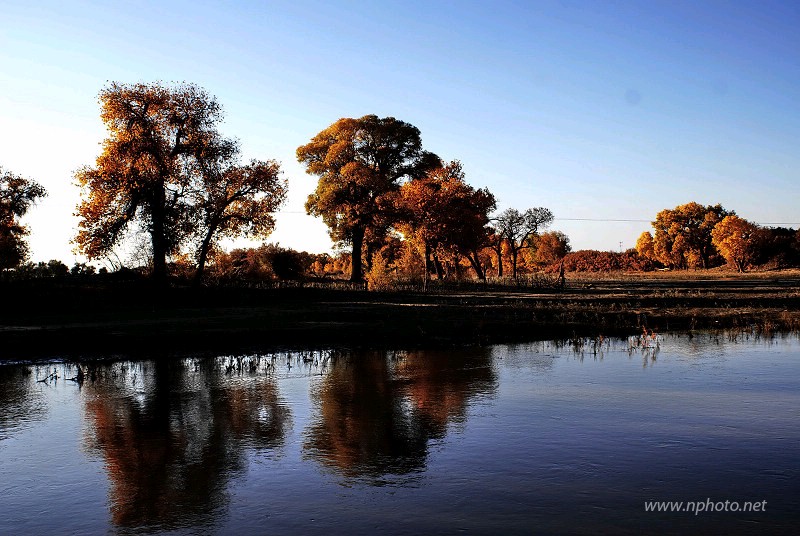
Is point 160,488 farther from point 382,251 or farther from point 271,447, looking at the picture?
point 382,251

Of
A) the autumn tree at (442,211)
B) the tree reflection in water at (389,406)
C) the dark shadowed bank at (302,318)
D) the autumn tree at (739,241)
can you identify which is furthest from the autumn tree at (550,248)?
the tree reflection in water at (389,406)

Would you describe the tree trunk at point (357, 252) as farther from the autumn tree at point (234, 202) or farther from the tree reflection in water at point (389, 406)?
the tree reflection in water at point (389, 406)

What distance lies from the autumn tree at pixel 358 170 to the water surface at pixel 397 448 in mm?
42934

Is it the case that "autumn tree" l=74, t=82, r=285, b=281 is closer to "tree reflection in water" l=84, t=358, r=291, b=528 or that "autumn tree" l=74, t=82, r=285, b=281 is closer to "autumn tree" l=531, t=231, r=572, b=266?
"tree reflection in water" l=84, t=358, r=291, b=528

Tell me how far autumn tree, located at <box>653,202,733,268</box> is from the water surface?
126323 mm

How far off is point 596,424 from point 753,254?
382ft

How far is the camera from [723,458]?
11.4 meters

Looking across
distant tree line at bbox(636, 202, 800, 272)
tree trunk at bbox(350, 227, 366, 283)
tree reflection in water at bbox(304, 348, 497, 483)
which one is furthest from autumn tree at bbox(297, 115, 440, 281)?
distant tree line at bbox(636, 202, 800, 272)

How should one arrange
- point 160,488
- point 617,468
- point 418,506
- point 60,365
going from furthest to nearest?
point 60,365, point 617,468, point 160,488, point 418,506

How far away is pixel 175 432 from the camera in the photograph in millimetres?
13367

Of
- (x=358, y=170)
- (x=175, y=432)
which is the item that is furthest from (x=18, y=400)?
(x=358, y=170)

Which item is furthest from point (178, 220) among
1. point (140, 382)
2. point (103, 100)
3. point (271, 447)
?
point (271, 447)

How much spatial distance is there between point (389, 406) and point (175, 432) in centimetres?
448

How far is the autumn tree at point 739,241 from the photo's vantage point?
11512 centimetres
